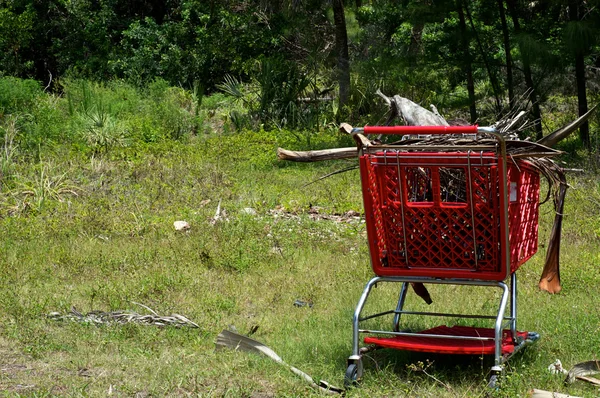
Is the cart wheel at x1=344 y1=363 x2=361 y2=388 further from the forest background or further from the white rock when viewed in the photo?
the white rock

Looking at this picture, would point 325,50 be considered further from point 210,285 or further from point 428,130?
point 428,130

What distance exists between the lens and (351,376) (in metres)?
4.45

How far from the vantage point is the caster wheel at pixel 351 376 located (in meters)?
4.43

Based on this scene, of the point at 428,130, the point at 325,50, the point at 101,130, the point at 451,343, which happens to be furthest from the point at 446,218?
the point at 325,50

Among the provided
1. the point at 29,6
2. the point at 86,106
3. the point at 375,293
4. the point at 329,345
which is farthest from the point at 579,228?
the point at 29,6

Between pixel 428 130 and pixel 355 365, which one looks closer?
pixel 428 130

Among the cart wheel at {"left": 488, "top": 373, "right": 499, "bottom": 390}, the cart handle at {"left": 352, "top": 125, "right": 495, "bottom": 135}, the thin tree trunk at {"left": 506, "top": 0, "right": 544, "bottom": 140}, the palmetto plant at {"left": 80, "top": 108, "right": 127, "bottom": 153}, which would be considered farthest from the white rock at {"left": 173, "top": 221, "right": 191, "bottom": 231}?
the thin tree trunk at {"left": 506, "top": 0, "right": 544, "bottom": 140}

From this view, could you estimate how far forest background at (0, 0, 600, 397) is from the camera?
4.87 metres

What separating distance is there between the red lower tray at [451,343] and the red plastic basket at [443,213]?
0.36 metres

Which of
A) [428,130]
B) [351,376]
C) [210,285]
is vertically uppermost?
[428,130]

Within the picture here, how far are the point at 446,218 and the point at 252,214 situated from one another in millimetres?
4765

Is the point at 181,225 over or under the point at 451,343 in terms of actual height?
under

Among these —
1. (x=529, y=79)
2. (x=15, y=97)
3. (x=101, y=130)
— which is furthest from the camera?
(x=101, y=130)

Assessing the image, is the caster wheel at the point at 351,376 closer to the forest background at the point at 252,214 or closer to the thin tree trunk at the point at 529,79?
the forest background at the point at 252,214
